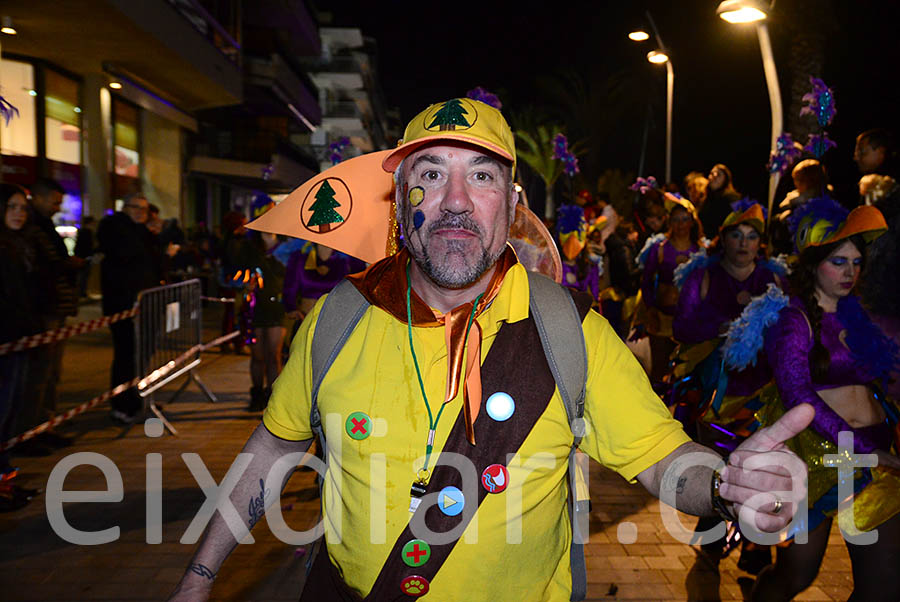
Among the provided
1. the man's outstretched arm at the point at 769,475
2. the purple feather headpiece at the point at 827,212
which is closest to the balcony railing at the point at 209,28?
the purple feather headpiece at the point at 827,212

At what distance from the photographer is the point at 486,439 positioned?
204cm

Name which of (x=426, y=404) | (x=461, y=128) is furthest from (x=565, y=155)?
(x=426, y=404)

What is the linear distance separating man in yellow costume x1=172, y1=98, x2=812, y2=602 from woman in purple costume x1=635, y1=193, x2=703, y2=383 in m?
6.26

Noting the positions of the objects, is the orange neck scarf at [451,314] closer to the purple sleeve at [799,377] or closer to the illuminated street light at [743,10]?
the purple sleeve at [799,377]

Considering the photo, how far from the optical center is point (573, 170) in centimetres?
1452

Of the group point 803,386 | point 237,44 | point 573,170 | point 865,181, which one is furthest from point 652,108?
point 803,386

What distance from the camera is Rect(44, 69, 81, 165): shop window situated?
1723 centimetres

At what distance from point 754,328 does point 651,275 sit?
168 inches

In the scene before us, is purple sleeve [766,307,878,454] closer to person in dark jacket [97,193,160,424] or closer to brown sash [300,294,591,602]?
brown sash [300,294,591,602]

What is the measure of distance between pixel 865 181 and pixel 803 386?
5.00m

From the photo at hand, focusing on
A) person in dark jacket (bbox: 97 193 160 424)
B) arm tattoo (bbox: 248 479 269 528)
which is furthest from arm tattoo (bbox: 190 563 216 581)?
person in dark jacket (bbox: 97 193 160 424)

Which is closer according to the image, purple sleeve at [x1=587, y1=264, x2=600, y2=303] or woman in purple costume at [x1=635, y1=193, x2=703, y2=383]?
woman in purple costume at [x1=635, y1=193, x2=703, y2=383]

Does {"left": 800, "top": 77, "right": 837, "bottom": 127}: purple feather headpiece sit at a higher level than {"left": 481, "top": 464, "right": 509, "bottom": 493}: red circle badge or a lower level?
higher

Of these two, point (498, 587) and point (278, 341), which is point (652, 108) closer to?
point (278, 341)
